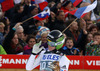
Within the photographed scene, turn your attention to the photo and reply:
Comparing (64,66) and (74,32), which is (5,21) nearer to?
(74,32)

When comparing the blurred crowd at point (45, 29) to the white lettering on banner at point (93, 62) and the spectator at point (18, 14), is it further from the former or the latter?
the white lettering on banner at point (93, 62)

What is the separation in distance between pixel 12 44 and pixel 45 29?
151 centimetres

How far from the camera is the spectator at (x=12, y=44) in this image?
10.6 m

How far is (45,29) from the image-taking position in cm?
1170

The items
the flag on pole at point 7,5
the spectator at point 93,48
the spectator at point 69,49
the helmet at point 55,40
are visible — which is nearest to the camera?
the helmet at point 55,40

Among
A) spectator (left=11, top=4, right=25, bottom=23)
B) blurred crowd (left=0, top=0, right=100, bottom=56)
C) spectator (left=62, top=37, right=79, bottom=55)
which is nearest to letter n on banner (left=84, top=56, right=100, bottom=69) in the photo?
blurred crowd (left=0, top=0, right=100, bottom=56)

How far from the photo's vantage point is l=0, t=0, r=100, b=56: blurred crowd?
1055 cm

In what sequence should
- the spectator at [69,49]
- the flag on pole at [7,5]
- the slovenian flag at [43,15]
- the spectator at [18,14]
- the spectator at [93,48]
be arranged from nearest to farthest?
the spectator at [69,49], the spectator at [93,48], the slovenian flag at [43,15], the spectator at [18,14], the flag on pole at [7,5]

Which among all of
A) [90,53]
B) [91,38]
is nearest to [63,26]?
[91,38]

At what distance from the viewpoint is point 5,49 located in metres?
10.7

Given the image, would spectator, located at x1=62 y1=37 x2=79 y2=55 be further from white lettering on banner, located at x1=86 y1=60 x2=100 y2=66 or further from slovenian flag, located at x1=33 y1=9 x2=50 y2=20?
slovenian flag, located at x1=33 y1=9 x2=50 y2=20

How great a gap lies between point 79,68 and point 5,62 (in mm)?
2249

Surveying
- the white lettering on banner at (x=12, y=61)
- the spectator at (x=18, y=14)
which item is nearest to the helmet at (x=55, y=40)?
the white lettering on banner at (x=12, y=61)

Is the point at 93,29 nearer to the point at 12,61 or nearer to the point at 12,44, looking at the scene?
the point at 12,44
